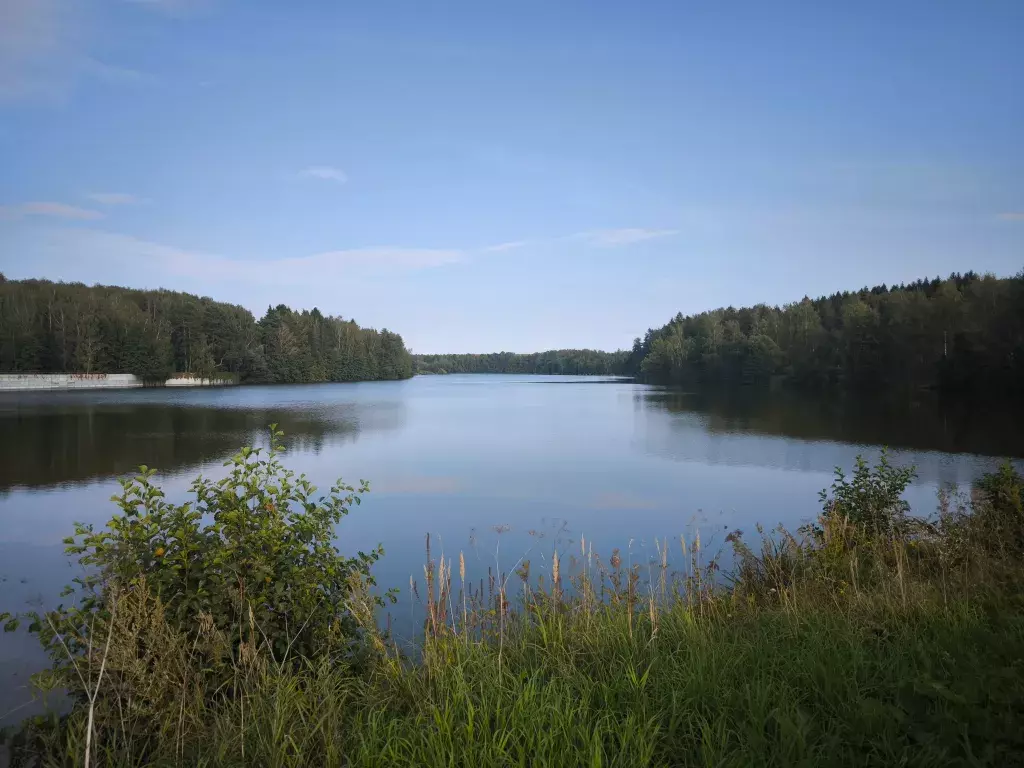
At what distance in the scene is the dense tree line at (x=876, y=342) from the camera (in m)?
49.9

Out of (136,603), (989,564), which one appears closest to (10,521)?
(136,603)

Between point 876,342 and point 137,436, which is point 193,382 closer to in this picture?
point 137,436

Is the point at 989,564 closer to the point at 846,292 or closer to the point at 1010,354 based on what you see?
the point at 1010,354

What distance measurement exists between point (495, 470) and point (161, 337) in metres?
88.2

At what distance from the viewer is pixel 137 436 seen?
26875 millimetres

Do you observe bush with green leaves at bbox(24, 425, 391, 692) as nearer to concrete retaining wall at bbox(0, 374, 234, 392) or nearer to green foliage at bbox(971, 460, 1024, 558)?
green foliage at bbox(971, 460, 1024, 558)

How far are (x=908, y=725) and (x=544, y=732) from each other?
1.85m

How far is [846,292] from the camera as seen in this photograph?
10325 cm

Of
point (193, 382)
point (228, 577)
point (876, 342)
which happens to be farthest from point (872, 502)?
point (193, 382)

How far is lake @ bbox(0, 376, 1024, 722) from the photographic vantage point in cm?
1111

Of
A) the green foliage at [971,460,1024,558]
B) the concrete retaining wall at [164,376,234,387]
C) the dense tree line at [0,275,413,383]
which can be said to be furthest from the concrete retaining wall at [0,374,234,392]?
the green foliage at [971,460,1024,558]

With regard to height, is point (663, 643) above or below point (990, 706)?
below

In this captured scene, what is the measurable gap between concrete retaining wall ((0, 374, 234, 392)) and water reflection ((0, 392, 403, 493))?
37.6 m

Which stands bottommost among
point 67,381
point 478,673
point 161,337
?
point 478,673
